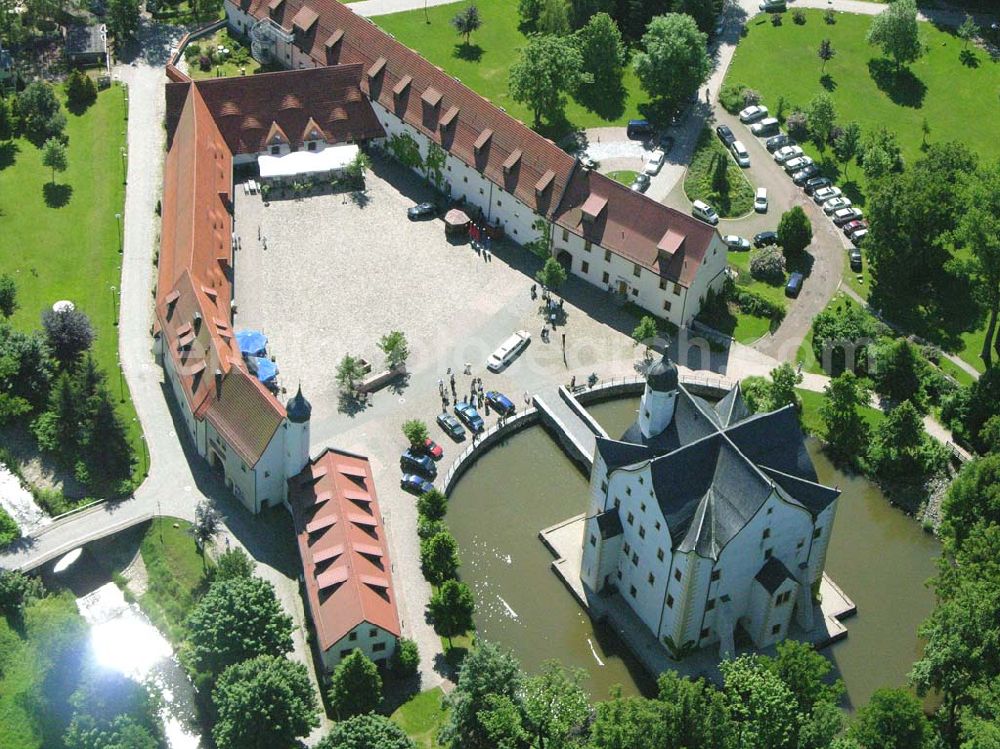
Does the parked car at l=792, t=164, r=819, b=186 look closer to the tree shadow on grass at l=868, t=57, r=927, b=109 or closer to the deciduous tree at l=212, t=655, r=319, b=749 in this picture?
the tree shadow on grass at l=868, t=57, r=927, b=109

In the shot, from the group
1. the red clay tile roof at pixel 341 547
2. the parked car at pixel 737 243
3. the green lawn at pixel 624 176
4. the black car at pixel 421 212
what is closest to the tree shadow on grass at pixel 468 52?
the green lawn at pixel 624 176

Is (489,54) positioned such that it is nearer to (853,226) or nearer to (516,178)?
(516,178)

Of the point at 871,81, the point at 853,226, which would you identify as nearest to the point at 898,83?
the point at 871,81

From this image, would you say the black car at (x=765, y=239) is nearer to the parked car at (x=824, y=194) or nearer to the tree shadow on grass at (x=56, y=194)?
the parked car at (x=824, y=194)

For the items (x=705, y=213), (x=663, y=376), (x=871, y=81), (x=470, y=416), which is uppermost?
(x=663, y=376)

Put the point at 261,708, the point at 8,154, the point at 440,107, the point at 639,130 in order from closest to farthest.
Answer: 1. the point at 261,708
2. the point at 440,107
3. the point at 8,154
4. the point at 639,130

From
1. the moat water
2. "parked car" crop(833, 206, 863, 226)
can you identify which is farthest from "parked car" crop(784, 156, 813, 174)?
the moat water

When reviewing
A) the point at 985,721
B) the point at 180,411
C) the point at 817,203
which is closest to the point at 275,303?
the point at 180,411
